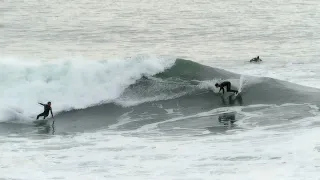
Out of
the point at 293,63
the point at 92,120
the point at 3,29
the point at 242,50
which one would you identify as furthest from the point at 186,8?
the point at 92,120

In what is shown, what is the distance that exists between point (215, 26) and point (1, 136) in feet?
141

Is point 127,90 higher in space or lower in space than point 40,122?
higher

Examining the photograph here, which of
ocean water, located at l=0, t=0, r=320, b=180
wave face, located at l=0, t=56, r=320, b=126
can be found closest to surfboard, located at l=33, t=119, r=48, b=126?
ocean water, located at l=0, t=0, r=320, b=180

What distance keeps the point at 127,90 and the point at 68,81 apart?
2.83 metres

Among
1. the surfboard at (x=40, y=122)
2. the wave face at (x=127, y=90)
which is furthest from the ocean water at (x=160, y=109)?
the surfboard at (x=40, y=122)

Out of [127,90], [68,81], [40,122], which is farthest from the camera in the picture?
[68,81]

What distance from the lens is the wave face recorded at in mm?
25656

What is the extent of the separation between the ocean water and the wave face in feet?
0.16

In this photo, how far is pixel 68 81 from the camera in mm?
28406

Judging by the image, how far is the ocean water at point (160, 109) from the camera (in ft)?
55.9

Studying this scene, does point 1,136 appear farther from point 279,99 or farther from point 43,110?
point 279,99

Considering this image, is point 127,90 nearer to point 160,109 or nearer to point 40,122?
point 160,109

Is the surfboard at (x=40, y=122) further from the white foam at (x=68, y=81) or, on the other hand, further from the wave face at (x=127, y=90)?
the white foam at (x=68, y=81)

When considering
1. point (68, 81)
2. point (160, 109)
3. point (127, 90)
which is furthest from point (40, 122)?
point (127, 90)
